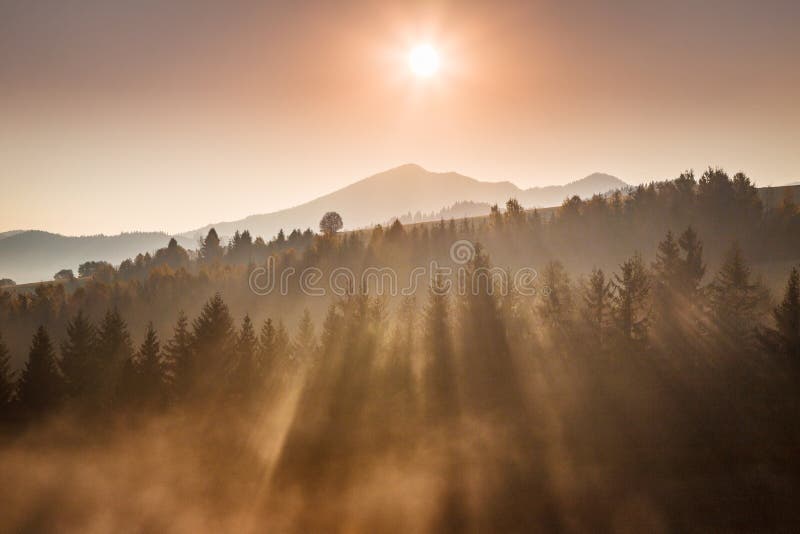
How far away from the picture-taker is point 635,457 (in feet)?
121

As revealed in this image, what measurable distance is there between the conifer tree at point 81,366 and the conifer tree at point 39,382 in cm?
215

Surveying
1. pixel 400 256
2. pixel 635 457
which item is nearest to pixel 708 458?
pixel 635 457

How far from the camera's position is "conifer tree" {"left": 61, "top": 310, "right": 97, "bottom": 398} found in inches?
1966

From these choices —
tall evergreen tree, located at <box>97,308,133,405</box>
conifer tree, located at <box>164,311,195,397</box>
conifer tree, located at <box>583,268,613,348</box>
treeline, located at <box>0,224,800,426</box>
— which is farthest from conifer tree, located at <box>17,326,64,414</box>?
conifer tree, located at <box>583,268,613,348</box>

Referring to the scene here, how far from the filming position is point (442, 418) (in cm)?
4528

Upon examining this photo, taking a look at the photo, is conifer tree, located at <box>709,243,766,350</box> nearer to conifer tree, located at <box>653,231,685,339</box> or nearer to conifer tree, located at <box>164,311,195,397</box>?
conifer tree, located at <box>653,231,685,339</box>

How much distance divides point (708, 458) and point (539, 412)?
42.2ft

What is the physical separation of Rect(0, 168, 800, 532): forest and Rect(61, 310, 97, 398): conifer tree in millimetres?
187

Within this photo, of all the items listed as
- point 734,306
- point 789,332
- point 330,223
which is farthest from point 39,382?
point 330,223

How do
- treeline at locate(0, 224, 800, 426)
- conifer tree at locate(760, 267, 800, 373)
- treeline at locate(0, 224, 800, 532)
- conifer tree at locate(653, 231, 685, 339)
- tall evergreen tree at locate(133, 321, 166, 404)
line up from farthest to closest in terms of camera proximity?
conifer tree at locate(653, 231, 685, 339) → tall evergreen tree at locate(133, 321, 166, 404) → treeline at locate(0, 224, 800, 426) → conifer tree at locate(760, 267, 800, 373) → treeline at locate(0, 224, 800, 532)

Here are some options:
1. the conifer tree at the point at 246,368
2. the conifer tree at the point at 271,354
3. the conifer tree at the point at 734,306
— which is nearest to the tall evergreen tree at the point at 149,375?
the conifer tree at the point at 246,368

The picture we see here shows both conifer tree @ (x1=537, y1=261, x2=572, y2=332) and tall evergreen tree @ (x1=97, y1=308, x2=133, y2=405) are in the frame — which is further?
conifer tree @ (x1=537, y1=261, x2=572, y2=332)

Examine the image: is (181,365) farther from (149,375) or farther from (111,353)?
(111,353)

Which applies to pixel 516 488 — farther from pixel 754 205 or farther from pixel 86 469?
pixel 754 205
